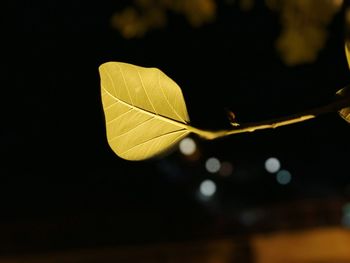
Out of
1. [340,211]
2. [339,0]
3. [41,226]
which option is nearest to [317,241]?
[340,211]

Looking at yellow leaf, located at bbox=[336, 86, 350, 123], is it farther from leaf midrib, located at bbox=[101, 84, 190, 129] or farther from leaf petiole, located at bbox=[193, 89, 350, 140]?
leaf midrib, located at bbox=[101, 84, 190, 129]

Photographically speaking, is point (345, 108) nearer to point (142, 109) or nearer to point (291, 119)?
point (291, 119)

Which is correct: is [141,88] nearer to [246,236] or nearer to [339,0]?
[339,0]

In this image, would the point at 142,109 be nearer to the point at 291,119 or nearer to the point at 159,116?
the point at 159,116

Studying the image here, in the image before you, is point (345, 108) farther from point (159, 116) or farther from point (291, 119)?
point (159, 116)

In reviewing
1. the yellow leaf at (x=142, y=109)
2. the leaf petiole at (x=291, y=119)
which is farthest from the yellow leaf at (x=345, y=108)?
the yellow leaf at (x=142, y=109)

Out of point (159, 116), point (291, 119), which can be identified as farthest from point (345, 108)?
point (159, 116)

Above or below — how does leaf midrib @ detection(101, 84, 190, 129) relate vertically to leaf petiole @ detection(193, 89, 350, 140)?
above

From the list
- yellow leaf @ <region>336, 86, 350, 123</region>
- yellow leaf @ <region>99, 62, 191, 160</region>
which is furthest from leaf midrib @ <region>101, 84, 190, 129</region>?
yellow leaf @ <region>336, 86, 350, 123</region>

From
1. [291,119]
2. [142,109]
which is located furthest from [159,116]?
[291,119]
